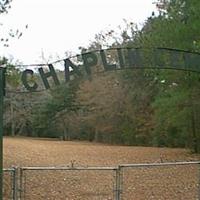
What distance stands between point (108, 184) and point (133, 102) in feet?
95.5

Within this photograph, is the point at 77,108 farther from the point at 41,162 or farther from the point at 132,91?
the point at 41,162

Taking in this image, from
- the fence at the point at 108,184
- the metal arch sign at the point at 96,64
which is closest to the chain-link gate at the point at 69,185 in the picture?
the fence at the point at 108,184

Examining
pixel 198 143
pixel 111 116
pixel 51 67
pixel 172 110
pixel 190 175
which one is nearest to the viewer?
pixel 51 67

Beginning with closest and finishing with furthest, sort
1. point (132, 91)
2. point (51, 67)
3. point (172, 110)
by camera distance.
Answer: point (51, 67), point (172, 110), point (132, 91)

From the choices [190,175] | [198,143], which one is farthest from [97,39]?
[190,175]

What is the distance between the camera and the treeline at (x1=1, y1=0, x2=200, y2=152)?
26.9 metres

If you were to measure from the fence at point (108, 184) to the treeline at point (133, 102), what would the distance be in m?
4.96

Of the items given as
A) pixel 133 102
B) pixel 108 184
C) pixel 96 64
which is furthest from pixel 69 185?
pixel 133 102

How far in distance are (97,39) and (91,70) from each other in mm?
39749

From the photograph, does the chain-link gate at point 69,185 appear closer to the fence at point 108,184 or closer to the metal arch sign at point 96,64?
the fence at point 108,184

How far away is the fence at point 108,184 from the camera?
49.0 ft

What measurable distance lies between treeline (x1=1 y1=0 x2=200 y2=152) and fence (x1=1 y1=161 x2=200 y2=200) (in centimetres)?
496

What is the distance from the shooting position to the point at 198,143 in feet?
109

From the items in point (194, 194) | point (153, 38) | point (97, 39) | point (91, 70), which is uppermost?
point (97, 39)
